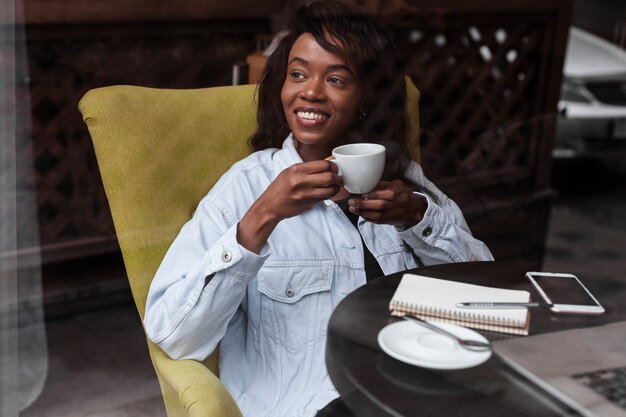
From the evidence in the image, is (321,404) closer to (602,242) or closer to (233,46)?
(233,46)

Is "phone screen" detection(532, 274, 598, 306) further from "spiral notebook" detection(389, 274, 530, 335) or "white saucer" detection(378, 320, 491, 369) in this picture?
"white saucer" detection(378, 320, 491, 369)

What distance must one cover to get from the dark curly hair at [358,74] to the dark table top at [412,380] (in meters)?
0.26

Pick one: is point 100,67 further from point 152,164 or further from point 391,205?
point 391,205

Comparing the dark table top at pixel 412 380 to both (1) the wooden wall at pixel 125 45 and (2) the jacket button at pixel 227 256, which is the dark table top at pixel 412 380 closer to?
(2) the jacket button at pixel 227 256

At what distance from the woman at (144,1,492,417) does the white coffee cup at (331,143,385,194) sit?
0.28ft

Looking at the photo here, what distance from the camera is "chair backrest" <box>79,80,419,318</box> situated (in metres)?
1.30

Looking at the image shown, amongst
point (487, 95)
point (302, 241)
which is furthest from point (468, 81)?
point (302, 241)

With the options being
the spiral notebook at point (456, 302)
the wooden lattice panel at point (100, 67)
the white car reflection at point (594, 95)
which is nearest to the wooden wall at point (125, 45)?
the wooden lattice panel at point (100, 67)

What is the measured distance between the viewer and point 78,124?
1.46 metres

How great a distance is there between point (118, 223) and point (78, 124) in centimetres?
26

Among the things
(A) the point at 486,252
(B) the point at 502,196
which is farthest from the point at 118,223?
(B) the point at 502,196

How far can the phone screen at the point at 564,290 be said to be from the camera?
3.80 feet

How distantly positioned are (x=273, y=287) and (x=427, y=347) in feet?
1.22

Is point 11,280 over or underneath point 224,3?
underneath
